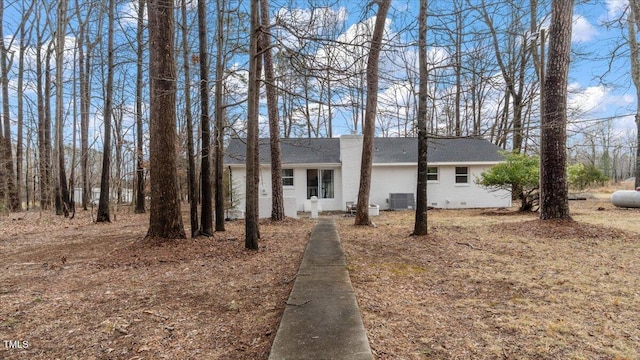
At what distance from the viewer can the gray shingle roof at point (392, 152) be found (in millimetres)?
16266

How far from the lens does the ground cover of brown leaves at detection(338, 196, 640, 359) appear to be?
2701mm

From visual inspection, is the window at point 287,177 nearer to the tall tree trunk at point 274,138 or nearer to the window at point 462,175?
the tall tree trunk at point 274,138

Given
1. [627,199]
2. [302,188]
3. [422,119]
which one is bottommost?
[627,199]

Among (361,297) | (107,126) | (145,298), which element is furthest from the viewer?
(107,126)

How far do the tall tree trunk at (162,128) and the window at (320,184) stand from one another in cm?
981

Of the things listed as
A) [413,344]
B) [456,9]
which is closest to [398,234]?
[456,9]

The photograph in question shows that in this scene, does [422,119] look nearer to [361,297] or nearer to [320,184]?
[361,297]

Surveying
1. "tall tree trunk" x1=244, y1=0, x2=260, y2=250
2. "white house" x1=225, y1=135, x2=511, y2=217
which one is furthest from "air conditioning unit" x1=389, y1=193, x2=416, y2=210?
"tall tree trunk" x1=244, y1=0, x2=260, y2=250

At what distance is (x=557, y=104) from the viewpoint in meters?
8.28

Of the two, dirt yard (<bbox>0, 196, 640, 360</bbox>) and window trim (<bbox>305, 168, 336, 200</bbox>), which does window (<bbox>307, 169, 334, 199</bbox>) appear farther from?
dirt yard (<bbox>0, 196, 640, 360</bbox>)

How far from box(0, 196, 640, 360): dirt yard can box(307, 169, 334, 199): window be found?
898cm

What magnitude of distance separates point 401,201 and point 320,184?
3.90 meters

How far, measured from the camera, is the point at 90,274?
4.95 metres

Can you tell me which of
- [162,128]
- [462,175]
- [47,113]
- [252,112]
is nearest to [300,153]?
[462,175]
